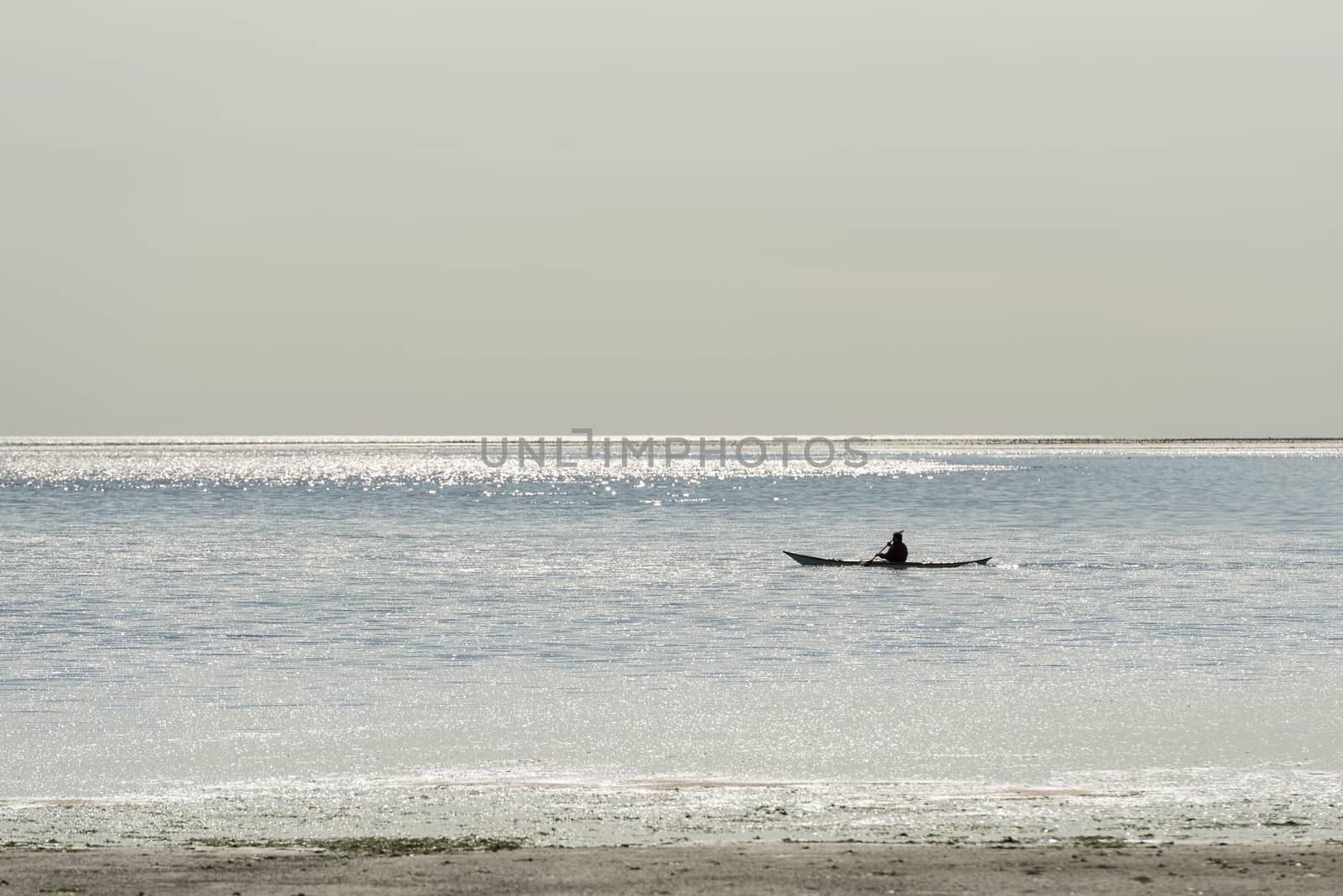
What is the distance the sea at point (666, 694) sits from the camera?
16.4 metres

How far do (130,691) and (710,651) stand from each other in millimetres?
11702

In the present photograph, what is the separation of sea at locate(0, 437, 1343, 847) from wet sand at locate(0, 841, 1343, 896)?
1.04m

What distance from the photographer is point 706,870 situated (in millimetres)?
12953

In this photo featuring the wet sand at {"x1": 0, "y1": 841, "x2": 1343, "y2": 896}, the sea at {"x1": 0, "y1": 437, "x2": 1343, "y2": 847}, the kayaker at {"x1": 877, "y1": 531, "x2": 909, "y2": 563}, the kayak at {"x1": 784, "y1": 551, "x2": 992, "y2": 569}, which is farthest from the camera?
the kayak at {"x1": 784, "y1": 551, "x2": 992, "y2": 569}

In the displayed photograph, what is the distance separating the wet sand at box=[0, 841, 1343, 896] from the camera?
12266 millimetres

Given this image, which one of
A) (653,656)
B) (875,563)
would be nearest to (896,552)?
(875,563)

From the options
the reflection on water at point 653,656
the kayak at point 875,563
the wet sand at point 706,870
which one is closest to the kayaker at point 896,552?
the kayak at point 875,563

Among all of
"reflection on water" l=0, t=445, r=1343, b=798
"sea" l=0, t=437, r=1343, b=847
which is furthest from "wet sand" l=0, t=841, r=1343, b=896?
"reflection on water" l=0, t=445, r=1343, b=798

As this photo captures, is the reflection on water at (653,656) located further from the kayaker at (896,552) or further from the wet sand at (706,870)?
the wet sand at (706,870)

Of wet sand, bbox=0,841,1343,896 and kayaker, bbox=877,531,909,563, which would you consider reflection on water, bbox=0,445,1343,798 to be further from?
wet sand, bbox=0,841,1343,896

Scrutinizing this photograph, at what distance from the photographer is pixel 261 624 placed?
36.6 metres

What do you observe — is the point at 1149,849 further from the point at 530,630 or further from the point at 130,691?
the point at 530,630

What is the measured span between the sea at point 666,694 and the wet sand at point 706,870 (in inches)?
40.8

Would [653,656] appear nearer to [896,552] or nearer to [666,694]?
[666,694]
